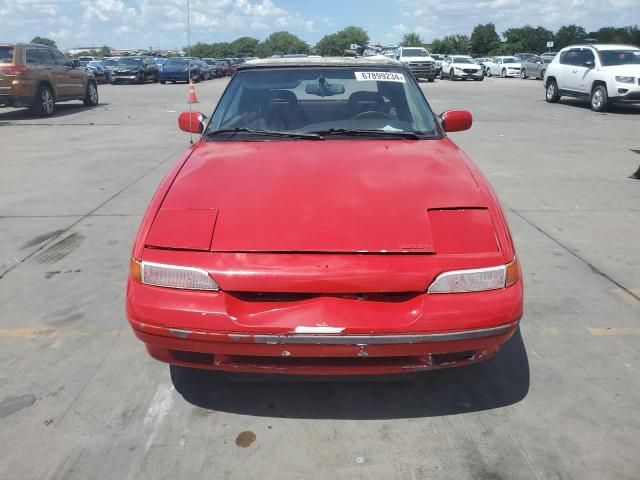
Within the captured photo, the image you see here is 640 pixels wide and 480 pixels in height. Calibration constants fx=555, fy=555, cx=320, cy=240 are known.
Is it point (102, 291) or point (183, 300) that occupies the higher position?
point (183, 300)

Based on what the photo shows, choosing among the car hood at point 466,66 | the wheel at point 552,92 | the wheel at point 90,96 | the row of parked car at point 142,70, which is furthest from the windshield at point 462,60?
the wheel at point 90,96

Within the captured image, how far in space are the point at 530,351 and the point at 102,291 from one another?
2.90m

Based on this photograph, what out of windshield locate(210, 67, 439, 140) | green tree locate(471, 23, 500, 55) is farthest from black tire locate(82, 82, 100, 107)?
green tree locate(471, 23, 500, 55)

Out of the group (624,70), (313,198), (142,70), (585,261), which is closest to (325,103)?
(313,198)

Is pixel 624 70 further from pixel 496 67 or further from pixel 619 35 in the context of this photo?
pixel 619 35

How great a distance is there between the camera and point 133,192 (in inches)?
263

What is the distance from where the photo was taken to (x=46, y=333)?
3.41m

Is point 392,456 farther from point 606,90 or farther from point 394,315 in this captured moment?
point 606,90

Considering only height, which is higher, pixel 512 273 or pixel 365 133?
pixel 365 133

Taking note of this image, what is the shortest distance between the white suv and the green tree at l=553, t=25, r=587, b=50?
59.3 meters

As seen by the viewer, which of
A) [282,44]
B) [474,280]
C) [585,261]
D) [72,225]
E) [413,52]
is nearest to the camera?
[474,280]

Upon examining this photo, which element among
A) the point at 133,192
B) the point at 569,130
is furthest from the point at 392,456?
the point at 569,130

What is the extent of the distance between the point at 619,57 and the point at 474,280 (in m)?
15.5

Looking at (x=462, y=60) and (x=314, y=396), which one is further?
(x=462, y=60)
